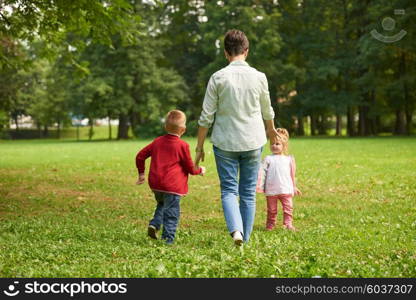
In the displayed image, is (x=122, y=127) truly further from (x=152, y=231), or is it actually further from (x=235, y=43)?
(x=235, y=43)

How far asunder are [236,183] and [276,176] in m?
1.75

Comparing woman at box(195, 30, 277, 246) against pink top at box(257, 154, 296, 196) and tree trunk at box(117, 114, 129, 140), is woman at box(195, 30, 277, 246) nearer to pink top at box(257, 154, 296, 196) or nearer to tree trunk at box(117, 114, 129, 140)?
pink top at box(257, 154, 296, 196)

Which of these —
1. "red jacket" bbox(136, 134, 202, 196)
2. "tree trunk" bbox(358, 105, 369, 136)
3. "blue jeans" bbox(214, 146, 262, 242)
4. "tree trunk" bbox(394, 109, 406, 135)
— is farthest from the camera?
"tree trunk" bbox(358, 105, 369, 136)

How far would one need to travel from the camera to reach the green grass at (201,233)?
5.35 metres

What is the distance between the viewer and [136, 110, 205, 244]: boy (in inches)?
267

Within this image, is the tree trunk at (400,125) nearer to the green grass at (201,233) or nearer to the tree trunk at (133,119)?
the tree trunk at (133,119)

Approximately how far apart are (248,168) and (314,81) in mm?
46172

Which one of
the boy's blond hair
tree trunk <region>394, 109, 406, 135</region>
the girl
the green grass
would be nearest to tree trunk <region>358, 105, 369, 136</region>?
tree trunk <region>394, 109, 406, 135</region>

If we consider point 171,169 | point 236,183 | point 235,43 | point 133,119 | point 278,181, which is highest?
point 235,43

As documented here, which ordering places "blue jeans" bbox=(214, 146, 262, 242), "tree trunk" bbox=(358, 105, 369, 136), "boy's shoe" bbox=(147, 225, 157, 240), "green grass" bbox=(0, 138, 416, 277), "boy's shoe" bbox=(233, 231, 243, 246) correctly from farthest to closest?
"tree trunk" bbox=(358, 105, 369, 136) < "boy's shoe" bbox=(147, 225, 157, 240) < "blue jeans" bbox=(214, 146, 262, 242) < "boy's shoe" bbox=(233, 231, 243, 246) < "green grass" bbox=(0, 138, 416, 277)

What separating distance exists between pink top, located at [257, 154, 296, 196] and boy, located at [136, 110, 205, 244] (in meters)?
1.66

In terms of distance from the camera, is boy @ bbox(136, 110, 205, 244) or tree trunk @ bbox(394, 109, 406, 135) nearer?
boy @ bbox(136, 110, 205, 244)

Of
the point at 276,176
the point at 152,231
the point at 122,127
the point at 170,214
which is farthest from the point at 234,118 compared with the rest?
the point at 122,127

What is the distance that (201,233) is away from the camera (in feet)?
25.2
